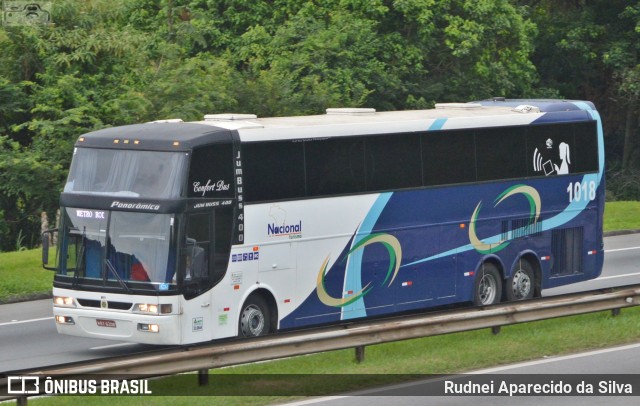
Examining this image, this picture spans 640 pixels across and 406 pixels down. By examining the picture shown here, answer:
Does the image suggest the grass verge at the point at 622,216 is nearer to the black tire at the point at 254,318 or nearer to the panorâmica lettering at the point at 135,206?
the black tire at the point at 254,318

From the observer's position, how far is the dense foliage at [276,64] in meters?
29.8

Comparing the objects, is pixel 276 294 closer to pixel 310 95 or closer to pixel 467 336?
pixel 467 336

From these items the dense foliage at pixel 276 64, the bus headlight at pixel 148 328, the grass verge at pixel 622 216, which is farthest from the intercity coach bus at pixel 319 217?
the grass verge at pixel 622 216

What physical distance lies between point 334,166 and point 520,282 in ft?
16.7

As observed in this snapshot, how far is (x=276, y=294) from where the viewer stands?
1831 cm

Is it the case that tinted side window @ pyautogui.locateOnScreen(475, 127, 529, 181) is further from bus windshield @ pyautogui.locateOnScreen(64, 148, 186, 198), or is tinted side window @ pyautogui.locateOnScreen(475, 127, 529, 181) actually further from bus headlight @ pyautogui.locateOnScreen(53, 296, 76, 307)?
bus headlight @ pyautogui.locateOnScreen(53, 296, 76, 307)

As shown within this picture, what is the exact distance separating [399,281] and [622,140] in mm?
33775

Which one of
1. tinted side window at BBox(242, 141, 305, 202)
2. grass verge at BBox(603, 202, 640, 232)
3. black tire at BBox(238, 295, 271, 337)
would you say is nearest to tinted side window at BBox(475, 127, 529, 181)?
tinted side window at BBox(242, 141, 305, 202)

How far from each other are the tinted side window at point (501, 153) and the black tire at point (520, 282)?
1687mm

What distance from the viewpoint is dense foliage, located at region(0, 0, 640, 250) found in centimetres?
2984

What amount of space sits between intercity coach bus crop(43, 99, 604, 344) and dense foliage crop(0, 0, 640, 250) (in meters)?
9.53

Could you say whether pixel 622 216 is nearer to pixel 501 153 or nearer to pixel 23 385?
pixel 501 153

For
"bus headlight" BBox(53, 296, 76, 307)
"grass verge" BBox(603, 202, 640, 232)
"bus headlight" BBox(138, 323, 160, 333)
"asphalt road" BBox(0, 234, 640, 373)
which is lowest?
"grass verge" BBox(603, 202, 640, 232)

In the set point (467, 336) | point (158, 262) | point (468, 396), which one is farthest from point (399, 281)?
point (468, 396)
